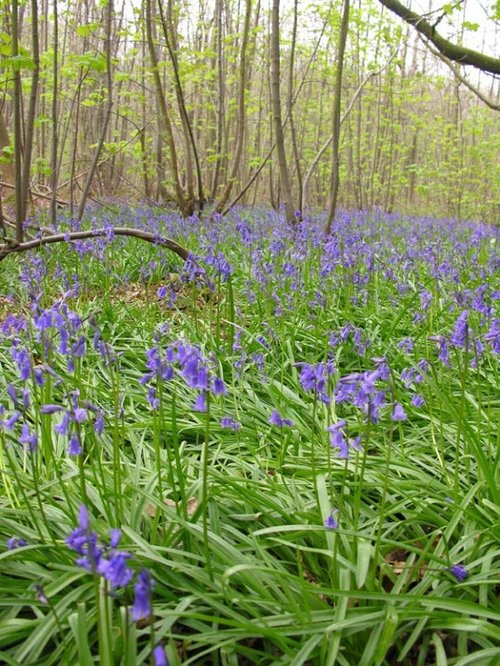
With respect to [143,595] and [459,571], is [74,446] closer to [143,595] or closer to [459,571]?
[143,595]

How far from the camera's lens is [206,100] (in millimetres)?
19188

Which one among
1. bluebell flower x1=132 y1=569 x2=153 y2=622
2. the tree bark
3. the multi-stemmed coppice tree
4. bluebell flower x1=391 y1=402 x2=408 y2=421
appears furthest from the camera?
the tree bark

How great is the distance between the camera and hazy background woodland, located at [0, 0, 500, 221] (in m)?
7.57

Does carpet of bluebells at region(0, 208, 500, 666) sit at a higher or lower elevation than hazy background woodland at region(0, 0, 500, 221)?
lower

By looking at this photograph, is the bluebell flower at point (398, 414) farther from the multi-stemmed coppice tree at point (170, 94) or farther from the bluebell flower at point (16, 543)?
the multi-stemmed coppice tree at point (170, 94)

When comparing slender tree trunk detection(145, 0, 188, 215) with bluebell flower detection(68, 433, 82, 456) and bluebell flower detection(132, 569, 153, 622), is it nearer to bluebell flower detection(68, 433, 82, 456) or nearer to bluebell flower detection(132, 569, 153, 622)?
bluebell flower detection(68, 433, 82, 456)

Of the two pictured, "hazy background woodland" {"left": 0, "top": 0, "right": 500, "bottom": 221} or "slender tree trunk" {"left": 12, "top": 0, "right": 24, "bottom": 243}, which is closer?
"slender tree trunk" {"left": 12, "top": 0, "right": 24, "bottom": 243}

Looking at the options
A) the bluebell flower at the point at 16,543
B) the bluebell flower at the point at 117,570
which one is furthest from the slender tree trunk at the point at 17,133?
the bluebell flower at the point at 117,570

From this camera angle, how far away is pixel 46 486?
82.7 inches

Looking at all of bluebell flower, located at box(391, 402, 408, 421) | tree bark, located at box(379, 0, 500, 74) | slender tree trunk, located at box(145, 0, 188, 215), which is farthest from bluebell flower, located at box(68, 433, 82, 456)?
slender tree trunk, located at box(145, 0, 188, 215)

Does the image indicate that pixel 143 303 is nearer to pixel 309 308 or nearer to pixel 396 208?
pixel 309 308

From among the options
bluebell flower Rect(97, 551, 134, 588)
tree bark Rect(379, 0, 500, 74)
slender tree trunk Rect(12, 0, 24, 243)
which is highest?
tree bark Rect(379, 0, 500, 74)

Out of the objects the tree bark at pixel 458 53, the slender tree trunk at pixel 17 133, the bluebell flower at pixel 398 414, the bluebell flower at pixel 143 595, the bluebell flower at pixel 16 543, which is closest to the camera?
the bluebell flower at pixel 143 595

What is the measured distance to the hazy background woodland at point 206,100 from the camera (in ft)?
24.8
